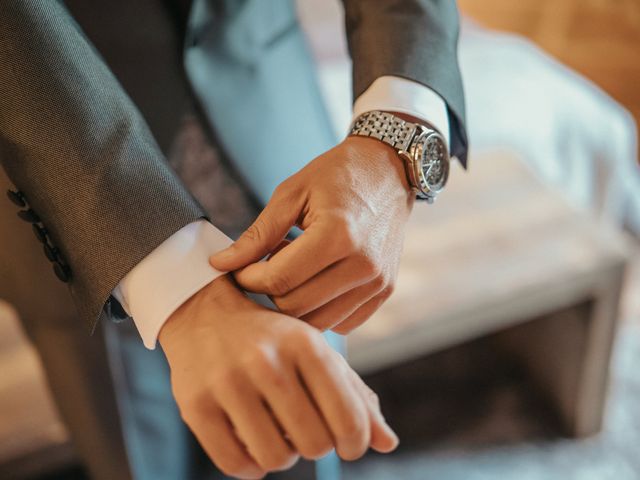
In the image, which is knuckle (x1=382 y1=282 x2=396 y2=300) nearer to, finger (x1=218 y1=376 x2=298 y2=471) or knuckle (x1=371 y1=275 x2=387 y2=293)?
knuckle (x1=371 y1=275 x2=387 y2=293)

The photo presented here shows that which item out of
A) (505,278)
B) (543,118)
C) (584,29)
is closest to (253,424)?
(505,278)

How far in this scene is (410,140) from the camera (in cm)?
60

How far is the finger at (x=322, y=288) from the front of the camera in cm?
51

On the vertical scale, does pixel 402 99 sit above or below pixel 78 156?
below

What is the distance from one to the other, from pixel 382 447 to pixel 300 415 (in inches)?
2.7

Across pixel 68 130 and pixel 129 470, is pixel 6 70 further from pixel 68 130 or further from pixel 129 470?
pixel 129 470

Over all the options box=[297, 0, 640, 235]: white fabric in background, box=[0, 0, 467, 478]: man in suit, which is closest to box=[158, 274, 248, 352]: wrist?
box=[0, 0, 467, 478]: man in suit

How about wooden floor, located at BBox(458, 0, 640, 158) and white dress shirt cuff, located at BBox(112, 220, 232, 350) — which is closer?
white dress shirt cuff, located at BBox(112, 220, 232, 350)

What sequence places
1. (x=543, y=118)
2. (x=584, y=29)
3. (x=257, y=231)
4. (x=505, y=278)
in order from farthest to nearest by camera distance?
(x=584, y=29)
(x=543, y=118)
(x=505, y=278)
(x=257, y=231)

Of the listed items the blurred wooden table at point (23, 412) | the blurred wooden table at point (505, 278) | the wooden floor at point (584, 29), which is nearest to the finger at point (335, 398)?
the blurred wooden table at point (505, 278)

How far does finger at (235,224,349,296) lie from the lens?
1.63ft

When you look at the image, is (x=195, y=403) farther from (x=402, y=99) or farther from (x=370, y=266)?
(x=402, y=99)

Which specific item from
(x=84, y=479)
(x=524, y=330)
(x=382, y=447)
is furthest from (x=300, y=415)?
(x=524, y=330)

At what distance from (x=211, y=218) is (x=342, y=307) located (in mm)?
127
